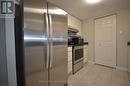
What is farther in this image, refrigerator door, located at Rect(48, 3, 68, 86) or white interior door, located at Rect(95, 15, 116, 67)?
white interior door, located at Rect(95, 15, 116, 67)

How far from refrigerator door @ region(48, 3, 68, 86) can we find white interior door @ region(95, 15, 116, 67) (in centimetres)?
264

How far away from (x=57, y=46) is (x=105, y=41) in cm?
305

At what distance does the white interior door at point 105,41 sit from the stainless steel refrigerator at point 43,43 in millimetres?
2700

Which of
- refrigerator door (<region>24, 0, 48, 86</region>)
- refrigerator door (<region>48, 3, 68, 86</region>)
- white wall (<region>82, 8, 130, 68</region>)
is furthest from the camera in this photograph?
white wall (<region>82, 8, 130, 68</region>)

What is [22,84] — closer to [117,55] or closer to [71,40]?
[71,40]

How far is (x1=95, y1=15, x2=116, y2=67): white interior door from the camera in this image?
4117 mm

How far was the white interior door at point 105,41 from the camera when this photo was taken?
4117 millimetres

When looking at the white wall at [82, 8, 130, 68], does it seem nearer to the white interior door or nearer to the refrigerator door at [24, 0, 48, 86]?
the white interior door

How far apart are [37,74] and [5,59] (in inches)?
37.7

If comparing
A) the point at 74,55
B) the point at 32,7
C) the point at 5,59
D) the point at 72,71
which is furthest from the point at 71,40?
the point at 5,59

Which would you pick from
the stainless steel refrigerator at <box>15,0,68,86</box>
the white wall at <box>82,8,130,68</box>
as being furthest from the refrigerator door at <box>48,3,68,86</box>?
the white wall at <box>82,8,130,68</box>

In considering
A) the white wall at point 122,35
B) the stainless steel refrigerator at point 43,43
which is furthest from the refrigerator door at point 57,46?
the white wall at point 122,35

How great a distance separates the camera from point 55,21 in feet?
6.23

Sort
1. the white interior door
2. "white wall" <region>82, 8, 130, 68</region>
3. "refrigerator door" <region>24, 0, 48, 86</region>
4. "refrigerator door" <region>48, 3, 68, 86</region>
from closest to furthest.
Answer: "refrigerator door" <region>24, 0, 48, 86</region> → "refrigerator door" <region>48, 3, 68, 86</region> → "white wall" <region>82, 8, 130, 68</region> → the white interior door
